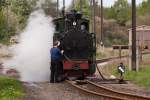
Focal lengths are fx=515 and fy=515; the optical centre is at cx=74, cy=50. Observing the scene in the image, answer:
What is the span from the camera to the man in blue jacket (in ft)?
80.3

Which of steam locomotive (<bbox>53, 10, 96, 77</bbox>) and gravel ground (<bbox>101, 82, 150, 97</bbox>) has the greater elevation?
steam locomotive (<bbox>53, 10, 96, 77</bbox>)

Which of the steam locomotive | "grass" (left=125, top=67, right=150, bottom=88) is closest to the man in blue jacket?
the steam locomotive

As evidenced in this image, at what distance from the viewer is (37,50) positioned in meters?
29.1

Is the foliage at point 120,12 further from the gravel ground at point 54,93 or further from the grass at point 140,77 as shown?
the gravel ground at point 54,93

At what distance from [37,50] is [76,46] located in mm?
5037

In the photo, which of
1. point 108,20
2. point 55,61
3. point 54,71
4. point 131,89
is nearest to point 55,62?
point 55,61

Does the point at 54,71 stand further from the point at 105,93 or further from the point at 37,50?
the point at 105,93

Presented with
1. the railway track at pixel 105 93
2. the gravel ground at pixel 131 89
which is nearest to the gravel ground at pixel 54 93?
the railway track at pixel 105 93

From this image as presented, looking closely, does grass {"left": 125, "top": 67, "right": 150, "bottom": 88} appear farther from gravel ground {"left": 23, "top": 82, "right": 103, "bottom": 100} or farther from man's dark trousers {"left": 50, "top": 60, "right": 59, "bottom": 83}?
man's dark trousers {"left": 50, "top": 60, "right": 59, "bottom": 83}

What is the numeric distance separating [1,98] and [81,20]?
941 centimetres

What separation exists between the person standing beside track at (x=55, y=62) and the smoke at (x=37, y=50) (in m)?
2.58

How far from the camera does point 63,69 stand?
24.8 meters

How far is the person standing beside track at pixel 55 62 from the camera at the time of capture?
24.5 meters

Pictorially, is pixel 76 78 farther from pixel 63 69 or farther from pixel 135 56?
pixel 135 56
